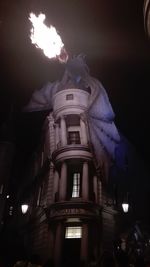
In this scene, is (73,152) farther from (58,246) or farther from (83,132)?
(58,246)

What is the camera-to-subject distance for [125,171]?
2311cm

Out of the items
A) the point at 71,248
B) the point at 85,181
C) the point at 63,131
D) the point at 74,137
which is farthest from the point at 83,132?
the point at 71,248

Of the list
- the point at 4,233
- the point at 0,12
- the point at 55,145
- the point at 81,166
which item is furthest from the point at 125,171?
the point at 0,12

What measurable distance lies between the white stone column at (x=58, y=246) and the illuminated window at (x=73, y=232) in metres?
0.65

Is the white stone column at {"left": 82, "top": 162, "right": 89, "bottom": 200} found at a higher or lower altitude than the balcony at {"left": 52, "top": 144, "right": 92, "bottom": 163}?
lower

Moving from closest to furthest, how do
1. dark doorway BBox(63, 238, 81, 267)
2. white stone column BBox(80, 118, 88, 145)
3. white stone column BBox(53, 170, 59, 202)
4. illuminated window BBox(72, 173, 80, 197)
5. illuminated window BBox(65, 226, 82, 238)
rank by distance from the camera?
dark doorway BBox(63, 238, 81, 267), illuminated window BBox(65, 226, 82, 238), illuminated window BBox(72, 173, 80, 197), white stone column BBox(53, 170, 59, 202), white stone column BBox(80, 118, 88, 145)

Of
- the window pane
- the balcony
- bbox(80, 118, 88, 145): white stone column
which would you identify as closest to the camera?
the balcony

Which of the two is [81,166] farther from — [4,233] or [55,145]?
[4,233]

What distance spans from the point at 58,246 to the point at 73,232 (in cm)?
151

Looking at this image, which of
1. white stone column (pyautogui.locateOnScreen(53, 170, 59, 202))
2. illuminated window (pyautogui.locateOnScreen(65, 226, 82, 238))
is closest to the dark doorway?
illuminated window (pyautogui.locateOnScreen(65, 226, 82, 238))

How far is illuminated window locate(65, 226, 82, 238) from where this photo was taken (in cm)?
1736

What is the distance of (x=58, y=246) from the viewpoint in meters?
16.5

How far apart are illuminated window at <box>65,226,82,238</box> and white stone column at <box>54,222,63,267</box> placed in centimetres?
65

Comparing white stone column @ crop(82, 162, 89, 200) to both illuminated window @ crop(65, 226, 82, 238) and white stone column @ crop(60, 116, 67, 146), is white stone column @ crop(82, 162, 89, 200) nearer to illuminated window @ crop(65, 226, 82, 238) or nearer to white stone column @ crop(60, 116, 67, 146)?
illuminated window @ crop(65, 226, 82, 238)
